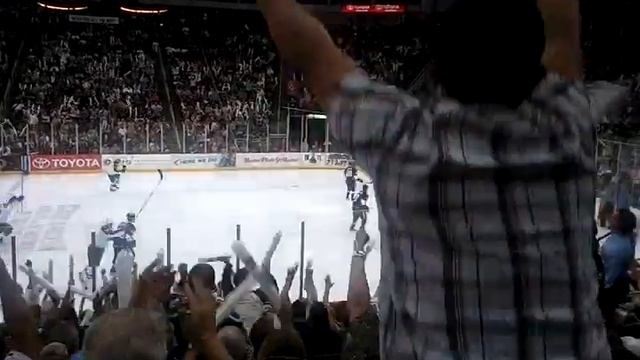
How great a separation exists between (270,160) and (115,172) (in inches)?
98.0

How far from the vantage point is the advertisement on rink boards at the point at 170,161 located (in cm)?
1248

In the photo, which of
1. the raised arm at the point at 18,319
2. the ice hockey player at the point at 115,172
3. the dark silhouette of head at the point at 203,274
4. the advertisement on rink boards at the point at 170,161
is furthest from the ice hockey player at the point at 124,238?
the raised arm at the point at 18,319

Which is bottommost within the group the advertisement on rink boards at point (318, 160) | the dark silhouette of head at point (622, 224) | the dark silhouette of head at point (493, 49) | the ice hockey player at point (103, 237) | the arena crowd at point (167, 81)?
the ice hockey player at point (103, 237)

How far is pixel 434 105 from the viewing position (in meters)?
0.69

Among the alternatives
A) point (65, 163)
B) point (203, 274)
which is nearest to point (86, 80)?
point (65, 163)

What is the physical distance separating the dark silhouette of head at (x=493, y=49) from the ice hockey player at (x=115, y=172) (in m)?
10.6

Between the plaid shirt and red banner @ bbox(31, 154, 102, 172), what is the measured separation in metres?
12.0

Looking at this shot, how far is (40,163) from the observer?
39.7ft

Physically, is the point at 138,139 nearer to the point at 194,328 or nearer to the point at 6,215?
the point at 6,215

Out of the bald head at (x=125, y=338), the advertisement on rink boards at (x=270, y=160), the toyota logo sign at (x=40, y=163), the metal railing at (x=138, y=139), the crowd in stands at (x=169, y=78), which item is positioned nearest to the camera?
the bald head at (x=125, y=338)

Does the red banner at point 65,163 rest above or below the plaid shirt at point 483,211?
below

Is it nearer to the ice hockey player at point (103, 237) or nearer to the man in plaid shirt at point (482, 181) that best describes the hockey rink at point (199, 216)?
the ice hockey player at point (103, 237)

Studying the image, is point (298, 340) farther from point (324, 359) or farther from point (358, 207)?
point (358, 207)

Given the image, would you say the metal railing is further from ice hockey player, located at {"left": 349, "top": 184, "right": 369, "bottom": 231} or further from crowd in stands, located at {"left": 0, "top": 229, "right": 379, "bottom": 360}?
crowd in stands, located at {"left": 0, "top": 229, "right": 379, "bottom": 360}
